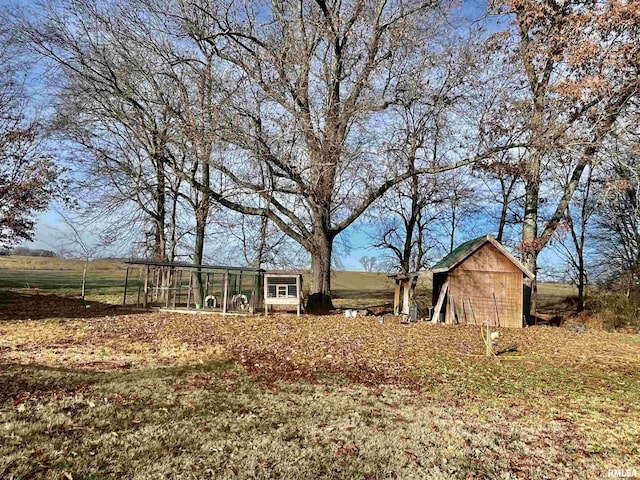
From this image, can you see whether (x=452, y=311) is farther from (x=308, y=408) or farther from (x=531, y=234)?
(x=308, y=408)

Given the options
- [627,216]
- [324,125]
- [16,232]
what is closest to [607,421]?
[324,125]

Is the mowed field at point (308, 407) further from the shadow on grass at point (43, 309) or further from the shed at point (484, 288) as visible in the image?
the shed at point (484, 288)

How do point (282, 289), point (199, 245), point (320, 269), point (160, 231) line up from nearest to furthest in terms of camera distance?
point (282, 289)
point (320, 269)
point (199, 245)
point (160, 231)

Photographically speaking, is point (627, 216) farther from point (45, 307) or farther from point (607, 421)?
point (45, 307)

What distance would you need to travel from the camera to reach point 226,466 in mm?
3869

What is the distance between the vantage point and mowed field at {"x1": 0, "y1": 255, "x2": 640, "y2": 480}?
157 inches

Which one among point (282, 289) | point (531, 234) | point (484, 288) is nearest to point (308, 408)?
point (282, 289)

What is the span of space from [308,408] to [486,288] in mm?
11744

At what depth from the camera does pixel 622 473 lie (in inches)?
158

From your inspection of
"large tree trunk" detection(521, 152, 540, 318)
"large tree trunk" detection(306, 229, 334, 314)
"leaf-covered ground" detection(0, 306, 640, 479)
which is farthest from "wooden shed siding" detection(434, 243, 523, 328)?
"large tree trunk" detection(306, 229, 334, 314)

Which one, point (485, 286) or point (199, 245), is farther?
point (199, 245)

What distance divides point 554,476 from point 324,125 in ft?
39.1

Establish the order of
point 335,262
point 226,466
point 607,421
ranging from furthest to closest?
point 335,262 < point 607,421 < point 226,466

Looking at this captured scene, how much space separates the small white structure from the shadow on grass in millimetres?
5534
